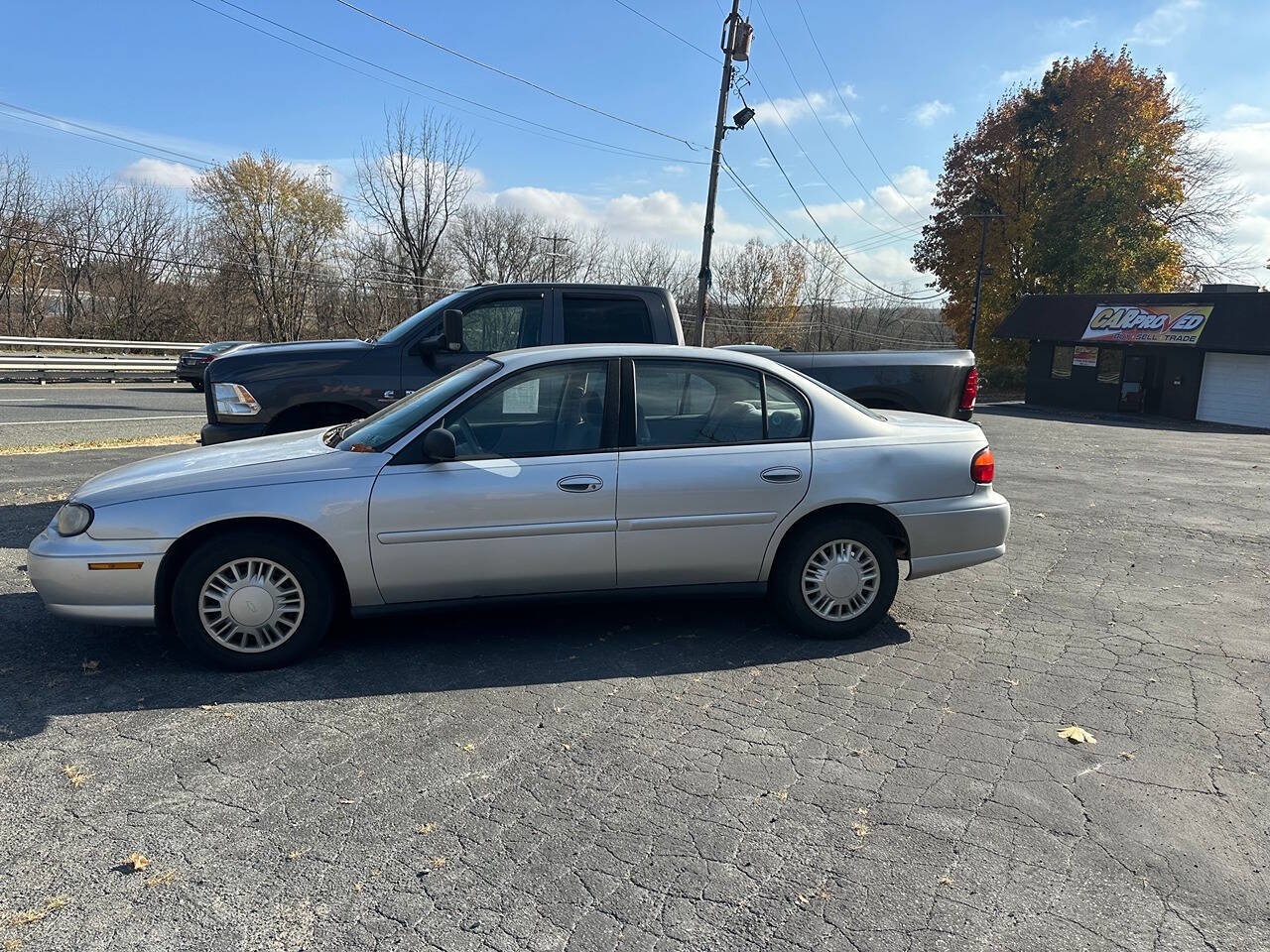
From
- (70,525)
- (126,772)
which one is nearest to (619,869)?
(126,772)

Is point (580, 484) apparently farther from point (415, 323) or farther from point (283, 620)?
point (415, 323)

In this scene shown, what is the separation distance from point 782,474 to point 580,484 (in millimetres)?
1107

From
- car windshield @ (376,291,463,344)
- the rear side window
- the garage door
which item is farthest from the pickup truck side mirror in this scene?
the garage door

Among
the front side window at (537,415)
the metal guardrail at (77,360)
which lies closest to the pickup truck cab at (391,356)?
the front side window at (537,415)

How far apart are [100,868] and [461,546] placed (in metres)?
2.02

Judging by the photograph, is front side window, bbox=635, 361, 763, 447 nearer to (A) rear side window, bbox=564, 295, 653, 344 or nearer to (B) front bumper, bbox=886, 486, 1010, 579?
(B) front bumper, bbox=886, 486, 1010, 579

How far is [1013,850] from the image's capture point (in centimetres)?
295

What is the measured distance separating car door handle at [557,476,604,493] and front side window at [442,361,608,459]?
7.0 inches

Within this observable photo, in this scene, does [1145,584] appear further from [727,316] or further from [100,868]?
[727,316]

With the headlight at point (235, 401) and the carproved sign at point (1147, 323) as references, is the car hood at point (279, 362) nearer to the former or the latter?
the headlight at point (235, 401)

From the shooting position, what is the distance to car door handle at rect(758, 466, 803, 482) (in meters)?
4.70

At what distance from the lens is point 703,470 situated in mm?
4629

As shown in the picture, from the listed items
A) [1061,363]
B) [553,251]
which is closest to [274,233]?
[553,251]

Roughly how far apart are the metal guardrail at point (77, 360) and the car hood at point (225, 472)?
23.7 meters
